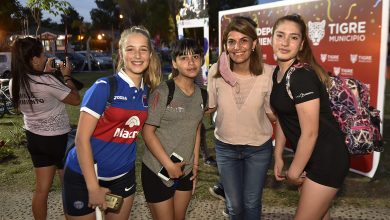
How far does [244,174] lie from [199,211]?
5.85 ft

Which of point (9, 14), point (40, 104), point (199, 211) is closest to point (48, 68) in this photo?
point (40, 104)

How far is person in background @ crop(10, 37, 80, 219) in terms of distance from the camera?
350 cm

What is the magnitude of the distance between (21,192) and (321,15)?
17.6 feet

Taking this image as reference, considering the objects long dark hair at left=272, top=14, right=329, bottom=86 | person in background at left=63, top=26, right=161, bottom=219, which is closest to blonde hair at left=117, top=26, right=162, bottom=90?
person in background at left=63, top=26, right=161, bottom=219

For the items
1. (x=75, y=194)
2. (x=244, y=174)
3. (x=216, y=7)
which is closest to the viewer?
(x=75, y=194)

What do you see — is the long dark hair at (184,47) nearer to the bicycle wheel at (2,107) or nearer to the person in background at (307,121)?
the person in background at (307,121)

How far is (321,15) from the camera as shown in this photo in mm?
5777

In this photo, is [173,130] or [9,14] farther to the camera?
[9,14]

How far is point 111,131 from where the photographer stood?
2.54 meters

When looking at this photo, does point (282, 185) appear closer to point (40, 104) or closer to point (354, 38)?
point (354, 38)

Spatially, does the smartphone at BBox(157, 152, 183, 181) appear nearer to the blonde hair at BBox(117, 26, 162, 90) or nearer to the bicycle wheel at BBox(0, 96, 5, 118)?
the blonde hair at BBox(117, 26, 162, 90)

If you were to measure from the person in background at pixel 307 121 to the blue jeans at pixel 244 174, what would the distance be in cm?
46

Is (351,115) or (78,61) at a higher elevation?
(78,61)

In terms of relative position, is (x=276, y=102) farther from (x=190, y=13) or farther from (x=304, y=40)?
(x=190, y=13)
